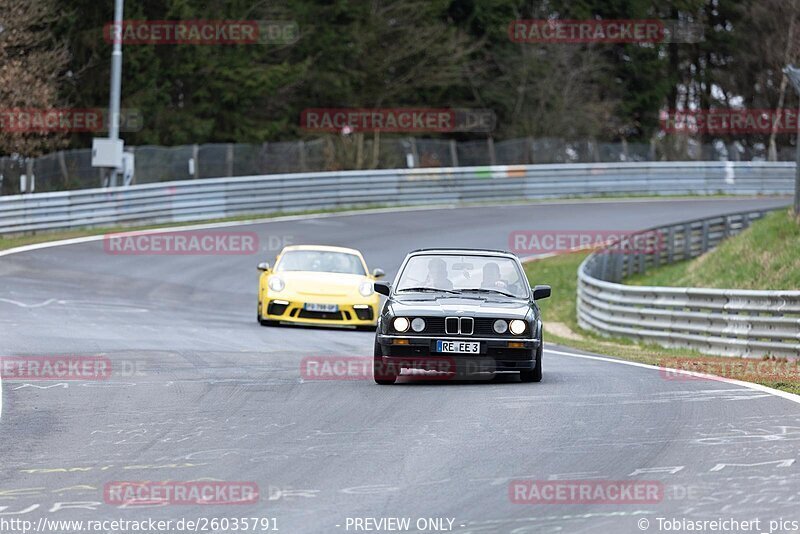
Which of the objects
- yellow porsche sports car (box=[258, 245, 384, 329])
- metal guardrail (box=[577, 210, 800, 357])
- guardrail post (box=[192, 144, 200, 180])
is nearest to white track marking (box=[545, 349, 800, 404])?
metal guardrail (box=[577, 210, 800, 357])

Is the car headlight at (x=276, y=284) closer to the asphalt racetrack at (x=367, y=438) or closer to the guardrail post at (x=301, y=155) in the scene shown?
the asphalt racetrack at (x=367, y=438)

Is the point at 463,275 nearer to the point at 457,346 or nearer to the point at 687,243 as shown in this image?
the point at 457,346

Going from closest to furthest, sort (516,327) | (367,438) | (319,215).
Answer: (367,438) → (516,327) → (319,215)

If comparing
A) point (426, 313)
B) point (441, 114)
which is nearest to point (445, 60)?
point (441, 114)

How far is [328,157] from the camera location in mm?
45438

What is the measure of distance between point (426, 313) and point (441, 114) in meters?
46.9

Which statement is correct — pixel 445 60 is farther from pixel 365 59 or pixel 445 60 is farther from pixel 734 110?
pixel 734 110

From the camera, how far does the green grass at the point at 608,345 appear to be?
14.6m

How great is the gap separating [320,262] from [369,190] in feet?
69.4

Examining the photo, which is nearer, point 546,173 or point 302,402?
point 302,402

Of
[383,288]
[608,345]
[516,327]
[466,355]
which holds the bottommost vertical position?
[608,345]

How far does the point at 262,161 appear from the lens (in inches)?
1687

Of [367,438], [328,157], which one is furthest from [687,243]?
[367,438]

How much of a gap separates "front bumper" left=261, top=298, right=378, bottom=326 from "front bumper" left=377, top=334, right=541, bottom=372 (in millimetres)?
7921
